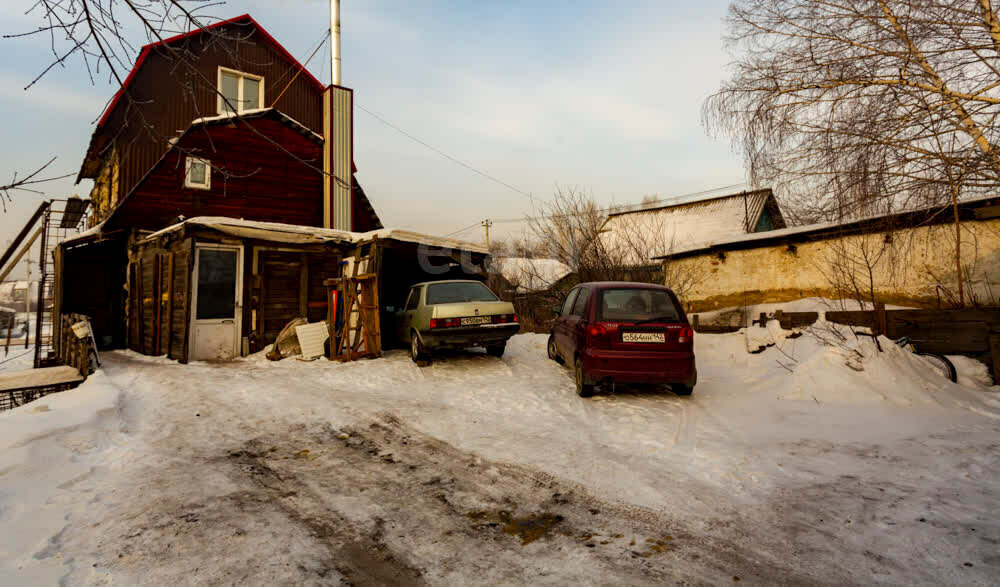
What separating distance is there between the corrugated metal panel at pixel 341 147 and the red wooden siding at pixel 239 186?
63cm

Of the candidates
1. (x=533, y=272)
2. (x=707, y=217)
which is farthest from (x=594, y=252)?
(x=707, y=217)

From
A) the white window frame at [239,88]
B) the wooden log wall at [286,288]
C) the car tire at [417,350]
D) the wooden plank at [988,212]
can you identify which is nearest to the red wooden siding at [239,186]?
the white window frame at [239,88]

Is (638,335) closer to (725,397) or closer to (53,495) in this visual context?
(725,397)

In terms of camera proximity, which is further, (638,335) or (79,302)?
(79,302)

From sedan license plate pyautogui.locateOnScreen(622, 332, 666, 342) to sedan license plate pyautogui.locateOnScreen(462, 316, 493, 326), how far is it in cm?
339

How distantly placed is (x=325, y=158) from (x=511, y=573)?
15840mm

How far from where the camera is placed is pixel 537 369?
9156 millimetres

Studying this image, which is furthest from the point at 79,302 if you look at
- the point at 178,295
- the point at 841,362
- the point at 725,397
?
the point at 841,362

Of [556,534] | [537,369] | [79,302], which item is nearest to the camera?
[556,534]

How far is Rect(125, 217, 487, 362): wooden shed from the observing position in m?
10.4

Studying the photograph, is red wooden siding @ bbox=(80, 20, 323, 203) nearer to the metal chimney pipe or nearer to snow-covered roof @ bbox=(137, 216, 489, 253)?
the metal chimney pipe

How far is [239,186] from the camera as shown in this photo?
1452cm

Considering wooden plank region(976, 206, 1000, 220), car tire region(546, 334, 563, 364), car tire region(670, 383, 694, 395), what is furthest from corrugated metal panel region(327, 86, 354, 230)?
wooden plank region(976, 206, 1000, 220)

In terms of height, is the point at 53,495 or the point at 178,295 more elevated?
the point at 178,295
